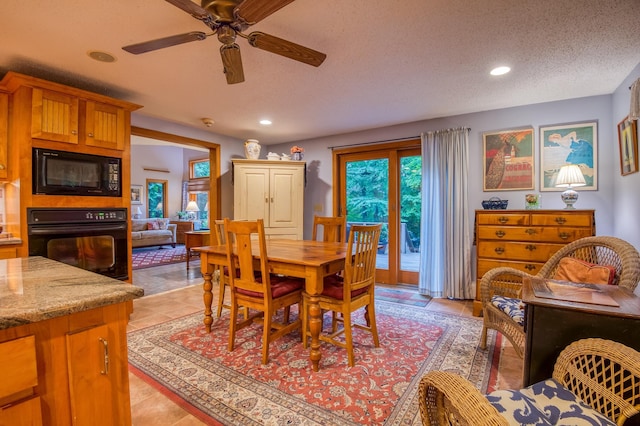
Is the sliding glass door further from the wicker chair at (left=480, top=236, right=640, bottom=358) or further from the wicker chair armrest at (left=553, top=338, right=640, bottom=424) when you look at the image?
the wicker chair armrest at (left=553, top=338, right=640, bottom=424)

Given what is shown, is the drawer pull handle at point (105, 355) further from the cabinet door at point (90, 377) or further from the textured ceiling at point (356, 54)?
the textured ceiling at point (356, 54)

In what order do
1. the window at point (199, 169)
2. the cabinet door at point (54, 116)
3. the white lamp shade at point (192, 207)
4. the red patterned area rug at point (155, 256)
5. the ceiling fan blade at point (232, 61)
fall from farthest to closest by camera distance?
1. the window at point (199, 169)
2. the white lamp shade at point (192, 207)
3. the red patterned area rug at point (155, 256)
4. the cabinet door at point (54, 116)
5. the ceiling fan blade at point (232, 61)

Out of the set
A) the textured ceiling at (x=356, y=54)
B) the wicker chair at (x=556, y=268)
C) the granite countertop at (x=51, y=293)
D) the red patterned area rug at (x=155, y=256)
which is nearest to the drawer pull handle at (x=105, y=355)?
the granite countertop at (x=51, y=293)

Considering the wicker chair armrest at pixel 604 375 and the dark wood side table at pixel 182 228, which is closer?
the wicker chair armrest at pixel 604 375

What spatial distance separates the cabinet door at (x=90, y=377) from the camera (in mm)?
830

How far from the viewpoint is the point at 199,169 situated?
977 centimetres

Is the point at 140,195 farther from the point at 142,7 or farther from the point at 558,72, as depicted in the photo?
the point at 558,72

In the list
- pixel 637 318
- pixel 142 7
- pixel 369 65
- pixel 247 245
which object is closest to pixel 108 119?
pixel 142 7

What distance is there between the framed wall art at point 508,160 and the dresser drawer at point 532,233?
724mm

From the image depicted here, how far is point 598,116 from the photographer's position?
3086 mm

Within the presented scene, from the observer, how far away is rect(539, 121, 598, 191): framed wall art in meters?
3.10

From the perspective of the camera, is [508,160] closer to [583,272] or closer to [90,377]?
[583,272]

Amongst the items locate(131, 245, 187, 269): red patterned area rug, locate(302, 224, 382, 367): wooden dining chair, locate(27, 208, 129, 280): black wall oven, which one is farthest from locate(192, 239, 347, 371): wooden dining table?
locate(131, 245, 187, 269): red patterned area rug

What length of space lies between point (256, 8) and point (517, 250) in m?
3.05
